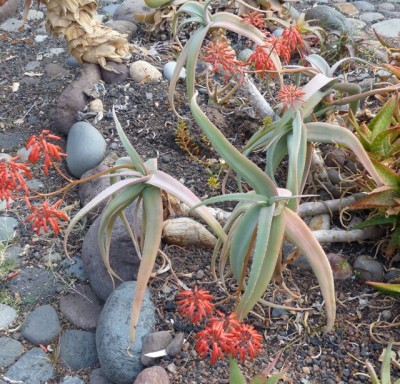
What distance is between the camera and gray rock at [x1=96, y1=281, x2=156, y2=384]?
1.83 meters

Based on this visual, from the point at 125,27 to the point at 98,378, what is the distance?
200 centimetres

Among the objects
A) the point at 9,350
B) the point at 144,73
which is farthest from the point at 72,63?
the point at 9,350

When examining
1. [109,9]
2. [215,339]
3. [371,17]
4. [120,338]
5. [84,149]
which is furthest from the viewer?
[109,9]

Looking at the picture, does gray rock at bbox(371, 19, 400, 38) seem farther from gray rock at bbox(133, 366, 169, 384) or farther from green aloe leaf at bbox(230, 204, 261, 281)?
gray rock at bbox(133, 366, 169, 384)

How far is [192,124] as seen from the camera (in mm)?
2623

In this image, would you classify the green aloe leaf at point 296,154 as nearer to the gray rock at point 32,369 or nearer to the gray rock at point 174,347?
the gray rock at point 174,347

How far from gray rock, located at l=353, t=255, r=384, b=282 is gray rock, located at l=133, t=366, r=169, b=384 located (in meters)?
0.73

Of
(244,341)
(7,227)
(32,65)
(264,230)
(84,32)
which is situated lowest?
(7,227)

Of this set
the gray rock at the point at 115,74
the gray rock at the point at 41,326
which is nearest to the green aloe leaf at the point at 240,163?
the gray rock at the point at 41,326

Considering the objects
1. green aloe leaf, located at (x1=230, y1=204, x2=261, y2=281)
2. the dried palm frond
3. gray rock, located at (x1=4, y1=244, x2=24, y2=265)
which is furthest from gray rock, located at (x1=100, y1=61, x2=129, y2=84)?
green aloe leaf, located at (x1=230, y1=204, x2=261, y2=281)

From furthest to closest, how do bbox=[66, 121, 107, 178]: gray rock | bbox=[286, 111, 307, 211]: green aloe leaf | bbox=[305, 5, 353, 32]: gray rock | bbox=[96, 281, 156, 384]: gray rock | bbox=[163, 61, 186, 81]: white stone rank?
bbox=[305, 5, 353, 32]: gray rock < bbox=[163, 61, 186, 81]: white stone < bbox=[66, 121, 107, 178]: gray rock < bbox=[96, 281, 156, 384]: gray rock < bbox=[286, 111, 307, 211]: green aloe leaf

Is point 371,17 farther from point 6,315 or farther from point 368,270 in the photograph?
point 6,315

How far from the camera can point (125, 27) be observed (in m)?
3.31

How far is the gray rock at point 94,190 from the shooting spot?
2.37 meters
